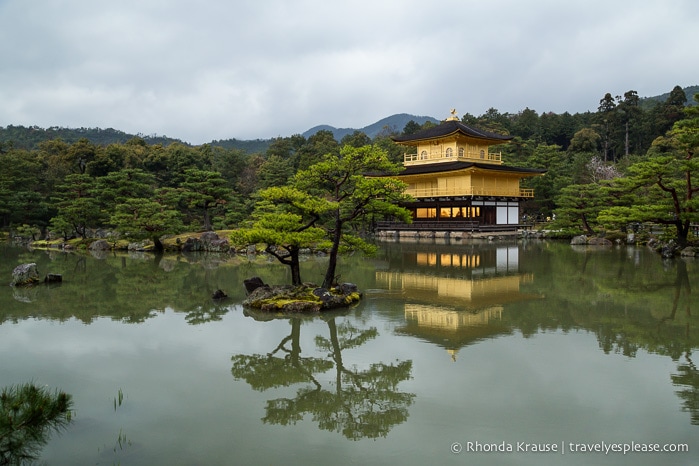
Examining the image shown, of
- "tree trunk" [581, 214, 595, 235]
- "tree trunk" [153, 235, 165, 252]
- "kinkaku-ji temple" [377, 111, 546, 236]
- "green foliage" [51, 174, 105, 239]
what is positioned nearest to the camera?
"tree trunk" [153, 235, 165, 252]

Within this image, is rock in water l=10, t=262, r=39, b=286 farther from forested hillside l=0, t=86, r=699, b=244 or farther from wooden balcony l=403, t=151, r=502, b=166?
wooden balcony l=403, t=151, r=502, b=166

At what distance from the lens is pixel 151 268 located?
60.7 ft

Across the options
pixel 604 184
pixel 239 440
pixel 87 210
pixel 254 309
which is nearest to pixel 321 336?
pixel 254 309

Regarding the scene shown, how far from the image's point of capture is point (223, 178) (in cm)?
3275

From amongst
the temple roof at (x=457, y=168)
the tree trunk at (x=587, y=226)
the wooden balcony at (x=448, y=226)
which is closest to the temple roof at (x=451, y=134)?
the temple roof at (x=457, y=168)

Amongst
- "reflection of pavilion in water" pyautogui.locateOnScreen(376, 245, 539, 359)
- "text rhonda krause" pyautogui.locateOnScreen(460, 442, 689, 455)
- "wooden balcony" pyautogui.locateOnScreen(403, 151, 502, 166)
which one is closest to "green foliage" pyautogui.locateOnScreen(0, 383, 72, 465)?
"text rhonda krause" pyautogui.locateOnScreen(460, 442, 689, 455)

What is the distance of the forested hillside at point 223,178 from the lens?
82.3 ft

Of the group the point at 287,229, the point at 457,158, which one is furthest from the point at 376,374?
the point at 457,158

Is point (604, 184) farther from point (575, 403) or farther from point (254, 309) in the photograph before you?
point (575, 403)

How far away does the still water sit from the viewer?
4.67m

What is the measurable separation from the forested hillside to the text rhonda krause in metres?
9.47

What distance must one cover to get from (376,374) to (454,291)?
6.39 m

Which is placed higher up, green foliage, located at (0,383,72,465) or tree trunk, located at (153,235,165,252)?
green foliage, located at (0,383,72,465)

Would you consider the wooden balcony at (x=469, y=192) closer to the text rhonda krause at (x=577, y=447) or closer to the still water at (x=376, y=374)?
the still water at (x=376, y=374)
